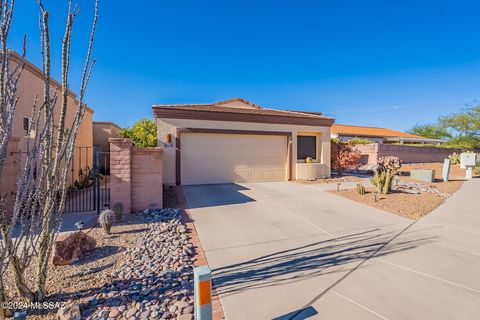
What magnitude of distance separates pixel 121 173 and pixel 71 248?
2712 millimetres

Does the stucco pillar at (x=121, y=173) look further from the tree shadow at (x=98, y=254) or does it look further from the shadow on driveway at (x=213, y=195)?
the tree shadow at (x=98, y=254)

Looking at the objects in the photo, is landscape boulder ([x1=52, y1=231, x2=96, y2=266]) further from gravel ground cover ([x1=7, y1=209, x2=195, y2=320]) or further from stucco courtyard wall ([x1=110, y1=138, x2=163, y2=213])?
stucco courtyard wall ([x1=110, y1=138, x2=163, y2=213])

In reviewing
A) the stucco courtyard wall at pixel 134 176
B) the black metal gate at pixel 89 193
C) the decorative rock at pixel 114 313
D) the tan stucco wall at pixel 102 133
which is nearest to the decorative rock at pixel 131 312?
the decorative rock at pixel 114 313

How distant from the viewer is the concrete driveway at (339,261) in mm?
2781

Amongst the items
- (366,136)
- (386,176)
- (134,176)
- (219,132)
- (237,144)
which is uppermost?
(366,136)

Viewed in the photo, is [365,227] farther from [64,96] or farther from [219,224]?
[64,96]

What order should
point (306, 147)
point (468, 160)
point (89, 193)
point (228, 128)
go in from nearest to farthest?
1. point (89, 193)
2. point (228, 128)
3. point (306, 147)
4. point (468, 160)

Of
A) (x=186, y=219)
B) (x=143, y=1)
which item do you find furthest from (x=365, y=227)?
(x=143, y=1)

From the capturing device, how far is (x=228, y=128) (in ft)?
37.7

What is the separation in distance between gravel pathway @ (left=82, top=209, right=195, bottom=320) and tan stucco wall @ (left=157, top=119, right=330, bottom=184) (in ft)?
19.9

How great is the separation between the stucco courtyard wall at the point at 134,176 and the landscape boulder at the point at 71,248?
214 cm

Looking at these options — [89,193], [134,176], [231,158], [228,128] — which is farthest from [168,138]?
[134,176]

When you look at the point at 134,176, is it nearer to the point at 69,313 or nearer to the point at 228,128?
the point at 69,313

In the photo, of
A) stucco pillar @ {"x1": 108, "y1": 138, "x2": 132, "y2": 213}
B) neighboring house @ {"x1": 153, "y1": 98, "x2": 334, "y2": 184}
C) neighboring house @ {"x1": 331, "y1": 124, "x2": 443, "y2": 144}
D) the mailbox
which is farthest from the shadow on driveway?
neighboring house @ {"x1": 331, "y1": 124, "x2": 443, "y2": 144}
